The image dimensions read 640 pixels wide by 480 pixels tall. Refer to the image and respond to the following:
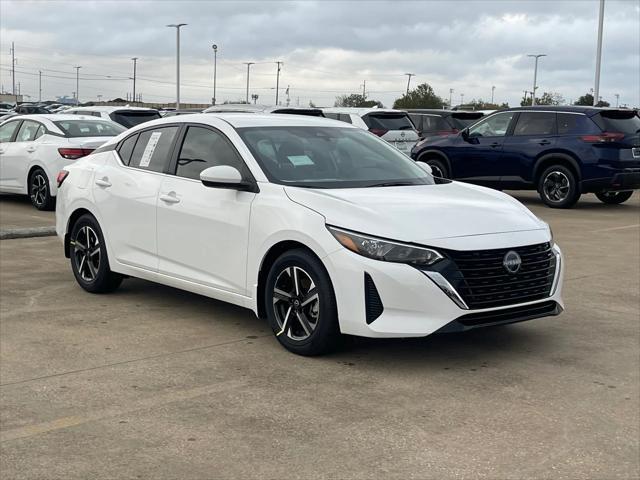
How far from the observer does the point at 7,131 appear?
48.7ft

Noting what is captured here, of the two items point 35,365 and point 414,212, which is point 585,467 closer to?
point 414,212

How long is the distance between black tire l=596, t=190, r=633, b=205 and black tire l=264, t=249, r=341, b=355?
497 inches

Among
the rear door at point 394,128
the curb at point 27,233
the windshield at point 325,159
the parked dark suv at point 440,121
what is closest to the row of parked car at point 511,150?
the rear door at point 394,128

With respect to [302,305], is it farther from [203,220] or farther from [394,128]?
[394,128]

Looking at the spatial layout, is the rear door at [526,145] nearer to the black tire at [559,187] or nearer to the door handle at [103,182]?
the black tire at [559,187]

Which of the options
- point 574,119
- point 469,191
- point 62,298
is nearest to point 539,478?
point 469,191

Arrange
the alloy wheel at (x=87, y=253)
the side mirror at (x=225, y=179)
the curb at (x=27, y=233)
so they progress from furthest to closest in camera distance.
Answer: the curb at (x=27, y=233), the alloy wheel at (x=87, y=253), the side mirror at (x=225, y=179)

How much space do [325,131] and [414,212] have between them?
4.90 feet

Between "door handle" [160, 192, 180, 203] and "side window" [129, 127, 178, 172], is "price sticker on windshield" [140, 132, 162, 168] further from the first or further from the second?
"door handle" [160, 192, 180, 203]

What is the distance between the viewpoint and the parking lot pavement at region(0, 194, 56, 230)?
12.2 metres

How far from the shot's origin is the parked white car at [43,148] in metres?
13.5

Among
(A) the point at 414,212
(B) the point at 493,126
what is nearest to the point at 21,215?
(B) the point at 493,126

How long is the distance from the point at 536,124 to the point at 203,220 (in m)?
10.9

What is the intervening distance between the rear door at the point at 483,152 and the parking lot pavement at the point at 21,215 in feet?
25.0
